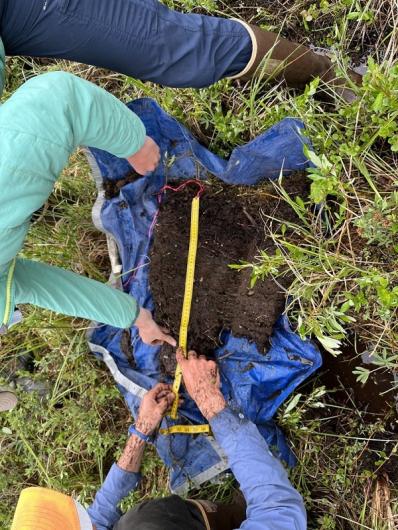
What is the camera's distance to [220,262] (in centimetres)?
243

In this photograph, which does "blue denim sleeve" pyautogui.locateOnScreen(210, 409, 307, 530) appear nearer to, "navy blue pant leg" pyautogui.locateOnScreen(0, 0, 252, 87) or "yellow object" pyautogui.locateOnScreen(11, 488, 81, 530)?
"yellow object" pyautogui.locateOnScreen(11, 488, 81, 530)

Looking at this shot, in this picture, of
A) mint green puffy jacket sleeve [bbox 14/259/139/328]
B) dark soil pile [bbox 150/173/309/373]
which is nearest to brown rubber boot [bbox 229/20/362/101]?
dark soil pile [bbox 150/173/309/373]

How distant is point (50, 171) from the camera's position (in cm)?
150

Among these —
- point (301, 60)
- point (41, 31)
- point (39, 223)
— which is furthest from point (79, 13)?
point (39, 223)

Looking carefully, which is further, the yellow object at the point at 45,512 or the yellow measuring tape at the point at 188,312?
the yellow measuring tape at the point at 188,312

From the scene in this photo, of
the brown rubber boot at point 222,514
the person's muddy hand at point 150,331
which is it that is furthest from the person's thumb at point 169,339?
the brown rubber boot at point 222,514

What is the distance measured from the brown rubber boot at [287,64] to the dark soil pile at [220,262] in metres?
0.46

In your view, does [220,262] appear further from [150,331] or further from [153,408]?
[153,408]

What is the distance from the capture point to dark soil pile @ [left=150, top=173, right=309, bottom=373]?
2287 millimetres

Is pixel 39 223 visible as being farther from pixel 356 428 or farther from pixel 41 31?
pixel 356 428

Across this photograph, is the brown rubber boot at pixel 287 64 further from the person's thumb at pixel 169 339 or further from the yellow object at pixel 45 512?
the yellow object at pixel 45 512

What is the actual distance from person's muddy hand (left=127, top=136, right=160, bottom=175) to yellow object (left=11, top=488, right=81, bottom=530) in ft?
4.81

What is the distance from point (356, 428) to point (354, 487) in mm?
274

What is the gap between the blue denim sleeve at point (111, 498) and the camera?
244cm
